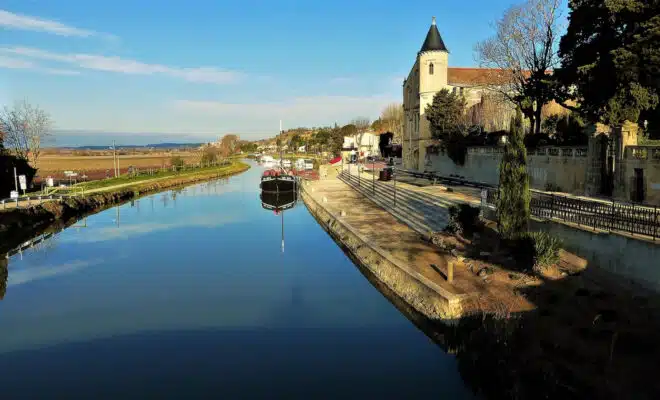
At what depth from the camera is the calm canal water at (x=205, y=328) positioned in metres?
10.4

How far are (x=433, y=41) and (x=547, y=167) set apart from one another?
3048 cm

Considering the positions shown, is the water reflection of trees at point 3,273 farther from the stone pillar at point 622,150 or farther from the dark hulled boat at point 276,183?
the dark hulled boat at point 276,183

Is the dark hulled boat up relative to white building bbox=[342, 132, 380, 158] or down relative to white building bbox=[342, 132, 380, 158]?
down

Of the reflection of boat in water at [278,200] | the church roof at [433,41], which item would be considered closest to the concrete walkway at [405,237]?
the reflection of boat in water at [278,200]

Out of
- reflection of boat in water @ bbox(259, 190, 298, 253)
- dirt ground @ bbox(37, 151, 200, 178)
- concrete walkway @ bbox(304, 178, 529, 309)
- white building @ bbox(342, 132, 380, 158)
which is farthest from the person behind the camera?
white building @ bbox(342, 132, 380, 158)

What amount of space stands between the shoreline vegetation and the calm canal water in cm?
359

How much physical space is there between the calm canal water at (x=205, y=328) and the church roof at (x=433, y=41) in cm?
3556

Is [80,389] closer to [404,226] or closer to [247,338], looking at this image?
[247,338]

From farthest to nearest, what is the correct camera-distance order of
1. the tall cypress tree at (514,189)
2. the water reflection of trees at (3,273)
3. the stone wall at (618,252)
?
the water reflection of trees at (3,273) < the tall cypress tree at (514,189) < the stone wall at (618,252)

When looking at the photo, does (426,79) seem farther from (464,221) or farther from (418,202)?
(464,221)

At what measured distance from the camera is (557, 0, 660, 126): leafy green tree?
787 inches

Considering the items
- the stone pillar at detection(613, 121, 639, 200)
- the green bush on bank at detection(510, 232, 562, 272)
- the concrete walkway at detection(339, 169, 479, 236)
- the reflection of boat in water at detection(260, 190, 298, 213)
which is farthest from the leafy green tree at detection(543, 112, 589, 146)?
the reflection of boat in water at detection(260, 190, 298, 213)

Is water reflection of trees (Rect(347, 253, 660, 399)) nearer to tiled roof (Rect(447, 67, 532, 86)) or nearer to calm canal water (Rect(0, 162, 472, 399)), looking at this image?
calm canal water (Rect(0, 162, 472, 399))

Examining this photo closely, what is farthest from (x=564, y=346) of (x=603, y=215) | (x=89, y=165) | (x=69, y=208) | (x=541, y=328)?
(x=89, y=165)
